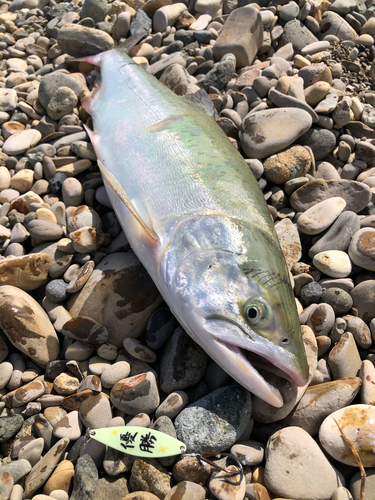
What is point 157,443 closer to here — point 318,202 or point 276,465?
point 276,465

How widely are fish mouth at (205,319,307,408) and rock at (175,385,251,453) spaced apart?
0.84ft

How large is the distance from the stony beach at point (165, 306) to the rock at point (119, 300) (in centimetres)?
1

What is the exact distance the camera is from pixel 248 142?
3.70 m

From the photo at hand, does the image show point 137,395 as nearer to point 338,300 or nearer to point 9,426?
point 9,426

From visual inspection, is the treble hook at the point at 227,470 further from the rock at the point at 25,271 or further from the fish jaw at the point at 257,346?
the rock at the point at 25,271

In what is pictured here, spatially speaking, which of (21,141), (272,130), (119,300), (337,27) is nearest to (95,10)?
(21,141)

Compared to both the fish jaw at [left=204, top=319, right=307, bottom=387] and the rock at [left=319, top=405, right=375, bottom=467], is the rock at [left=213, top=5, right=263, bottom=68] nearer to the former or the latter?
the fish jaw at [left=204, top=319, right=307, bottom=387]

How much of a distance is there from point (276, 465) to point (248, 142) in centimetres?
284

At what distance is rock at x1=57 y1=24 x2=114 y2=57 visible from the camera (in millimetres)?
4891

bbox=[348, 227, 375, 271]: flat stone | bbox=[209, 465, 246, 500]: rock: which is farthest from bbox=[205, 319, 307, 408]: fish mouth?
bbox=[348, 227, 375, 271]: flat stone

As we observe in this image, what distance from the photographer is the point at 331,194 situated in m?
3.44

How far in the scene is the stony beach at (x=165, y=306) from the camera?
7.07 ft

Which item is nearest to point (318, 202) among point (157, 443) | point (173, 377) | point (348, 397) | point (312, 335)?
point (312, 335)

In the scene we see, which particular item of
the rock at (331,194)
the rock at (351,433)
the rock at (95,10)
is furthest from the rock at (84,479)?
the rock at (95,10)
